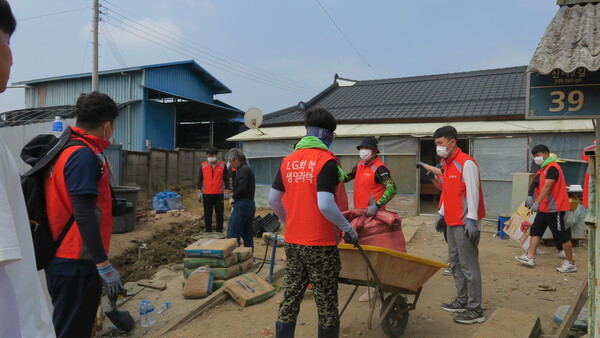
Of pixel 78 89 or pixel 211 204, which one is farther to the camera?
pixel 78 89

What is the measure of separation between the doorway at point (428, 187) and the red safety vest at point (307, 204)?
9.26 meters

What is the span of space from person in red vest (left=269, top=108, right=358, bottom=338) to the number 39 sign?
1.57 metres

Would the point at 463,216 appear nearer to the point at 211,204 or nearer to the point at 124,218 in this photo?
the point at 211,204

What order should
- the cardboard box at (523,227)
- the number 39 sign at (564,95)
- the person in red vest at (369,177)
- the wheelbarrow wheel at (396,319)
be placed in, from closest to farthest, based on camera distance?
the number 39 sign at (564,95), the wheelbarrow wheel at (396,319), the person in red vest at (369,177), the cardboard box at (523,227)

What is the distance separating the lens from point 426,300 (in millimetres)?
4879

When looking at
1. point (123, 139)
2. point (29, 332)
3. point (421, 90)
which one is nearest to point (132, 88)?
point (123, 139)

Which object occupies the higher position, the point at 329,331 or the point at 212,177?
the point at 212,177

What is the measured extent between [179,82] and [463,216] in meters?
16.9

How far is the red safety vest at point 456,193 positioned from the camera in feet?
13.5

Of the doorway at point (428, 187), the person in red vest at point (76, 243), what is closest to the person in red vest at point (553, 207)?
the doorway at point (428, 187)

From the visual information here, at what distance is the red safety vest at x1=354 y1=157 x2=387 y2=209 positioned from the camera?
4.86m

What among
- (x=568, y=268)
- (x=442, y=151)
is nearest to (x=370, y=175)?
(x=442, y=151)

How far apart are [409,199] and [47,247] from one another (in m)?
10.1

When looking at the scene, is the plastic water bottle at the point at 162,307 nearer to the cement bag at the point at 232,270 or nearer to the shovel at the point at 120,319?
the shovel at the point at 120,319
